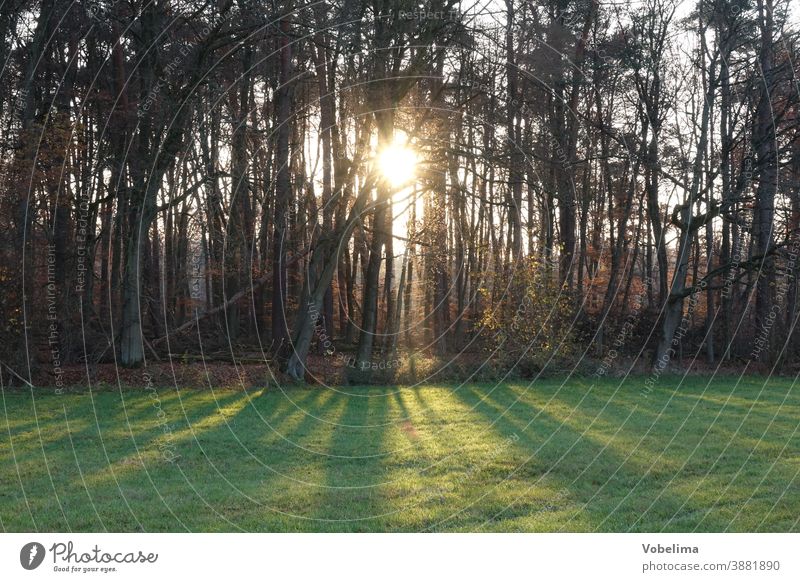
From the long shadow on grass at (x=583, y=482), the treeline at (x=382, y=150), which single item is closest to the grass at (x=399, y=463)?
the long shadow on grass at (x=583, y=482)

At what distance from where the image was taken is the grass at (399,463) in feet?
29.5

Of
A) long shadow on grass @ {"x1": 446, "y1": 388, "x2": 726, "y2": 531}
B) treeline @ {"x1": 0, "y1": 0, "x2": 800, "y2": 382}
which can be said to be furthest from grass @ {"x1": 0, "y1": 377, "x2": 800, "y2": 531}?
treeline @ {"x1": 0, "y1": 0, "x2": 800, "y2": 382}

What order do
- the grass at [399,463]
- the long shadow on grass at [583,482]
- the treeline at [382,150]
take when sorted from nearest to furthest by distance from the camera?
1. the long shadow on grass at [583,482]
2. the grass at [399,463]
3. the treeline at [382,150]

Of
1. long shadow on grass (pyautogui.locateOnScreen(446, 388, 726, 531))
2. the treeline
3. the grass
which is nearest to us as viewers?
long shadow on grass (pyautogui.locateOnScreen(446, 388, 726, 531))

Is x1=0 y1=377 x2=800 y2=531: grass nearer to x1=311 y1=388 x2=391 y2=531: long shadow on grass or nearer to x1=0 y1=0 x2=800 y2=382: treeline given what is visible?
x1=311 y1=388 x2=391 y2=531: long shadow on grass

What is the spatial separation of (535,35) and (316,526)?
1645 cm

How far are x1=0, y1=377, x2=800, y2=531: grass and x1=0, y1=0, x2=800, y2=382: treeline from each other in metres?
3.93

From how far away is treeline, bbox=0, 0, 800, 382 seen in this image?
20.8m

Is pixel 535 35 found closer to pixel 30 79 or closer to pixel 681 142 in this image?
pixel 681 142

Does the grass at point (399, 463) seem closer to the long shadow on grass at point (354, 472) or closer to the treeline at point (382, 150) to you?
the long shadow on grass at point (354, 472)

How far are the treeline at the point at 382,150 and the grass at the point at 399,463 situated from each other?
3.93 meters

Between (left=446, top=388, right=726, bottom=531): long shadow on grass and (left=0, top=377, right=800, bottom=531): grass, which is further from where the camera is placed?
(left=0, top=377, right=800, bottom=531): grass

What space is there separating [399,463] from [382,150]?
11.6 meters

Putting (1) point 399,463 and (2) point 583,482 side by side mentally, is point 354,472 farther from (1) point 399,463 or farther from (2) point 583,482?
(2) point 583,482
